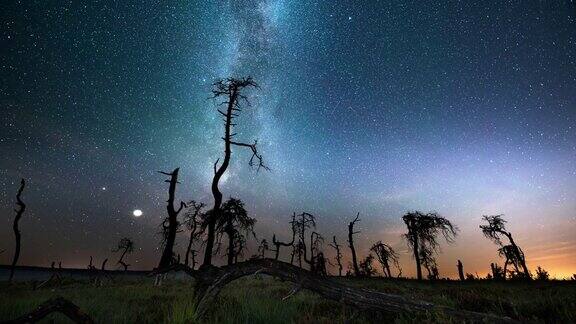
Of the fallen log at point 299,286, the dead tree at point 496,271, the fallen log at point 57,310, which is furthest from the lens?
the dead tree at point 496,271

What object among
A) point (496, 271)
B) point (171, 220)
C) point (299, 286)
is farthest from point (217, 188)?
point (496, 271)

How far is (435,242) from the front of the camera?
124 feet

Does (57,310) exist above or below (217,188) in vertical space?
below

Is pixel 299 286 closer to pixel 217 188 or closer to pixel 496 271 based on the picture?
pixel 217 188

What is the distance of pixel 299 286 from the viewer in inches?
212

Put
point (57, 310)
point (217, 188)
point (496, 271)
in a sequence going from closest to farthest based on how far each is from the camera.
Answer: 1. point (57, 310)
2. point (217, 188)
3. point (496, 271)

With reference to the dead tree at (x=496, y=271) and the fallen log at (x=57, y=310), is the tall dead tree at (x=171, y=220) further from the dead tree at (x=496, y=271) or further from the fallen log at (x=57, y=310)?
the dead tree at (x=496, y=271)

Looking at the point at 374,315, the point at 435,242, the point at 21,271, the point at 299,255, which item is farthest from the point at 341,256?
the point at 21,271

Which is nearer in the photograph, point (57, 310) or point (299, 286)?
point (57, 310)

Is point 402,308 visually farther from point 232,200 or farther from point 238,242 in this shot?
point 238,242

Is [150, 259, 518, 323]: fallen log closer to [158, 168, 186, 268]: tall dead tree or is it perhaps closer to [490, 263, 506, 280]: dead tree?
[158, 168, 186, 268]: tall dead tree

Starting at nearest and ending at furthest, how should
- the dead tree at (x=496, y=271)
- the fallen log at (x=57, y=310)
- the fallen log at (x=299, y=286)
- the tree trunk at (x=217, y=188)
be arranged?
the fallen log at (x=57, y=310) < the fallen log at (x=299, y=286) < the tree trunk at (x=217, y=188) < the dead tree at (x=496, y=271)

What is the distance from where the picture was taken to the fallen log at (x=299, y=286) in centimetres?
514

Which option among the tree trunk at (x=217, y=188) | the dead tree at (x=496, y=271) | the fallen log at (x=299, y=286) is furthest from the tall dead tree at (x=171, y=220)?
the dead tree at (x=496, y=271)
